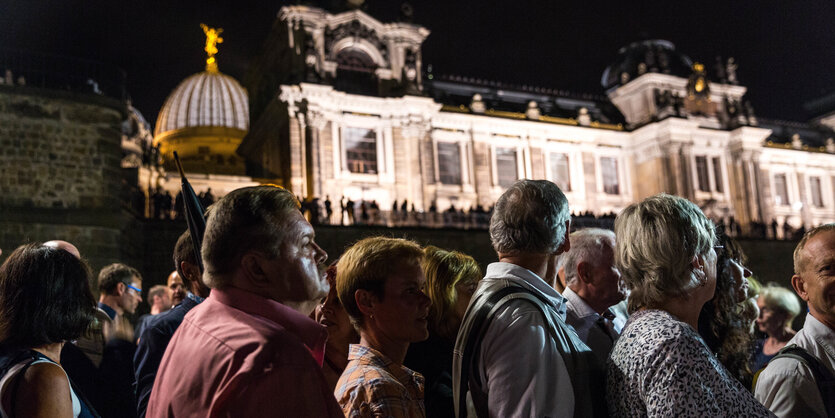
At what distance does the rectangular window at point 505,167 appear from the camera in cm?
3612

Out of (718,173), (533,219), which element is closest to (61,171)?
(533,219)

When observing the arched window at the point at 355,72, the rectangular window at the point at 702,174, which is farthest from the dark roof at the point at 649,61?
the arched window at the point at 355,72

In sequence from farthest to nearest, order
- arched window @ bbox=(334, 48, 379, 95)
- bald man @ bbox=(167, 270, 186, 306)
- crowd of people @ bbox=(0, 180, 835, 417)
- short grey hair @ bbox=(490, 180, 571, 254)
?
arched window @ bbox=(334, 48, 379, 95) < bald man @ bbox=(167, 270, 186, 306) < short grey hair @ bbox=(490, 180, 571, 254) < crowd of people @ bbox=(0, 180, 835, 417)

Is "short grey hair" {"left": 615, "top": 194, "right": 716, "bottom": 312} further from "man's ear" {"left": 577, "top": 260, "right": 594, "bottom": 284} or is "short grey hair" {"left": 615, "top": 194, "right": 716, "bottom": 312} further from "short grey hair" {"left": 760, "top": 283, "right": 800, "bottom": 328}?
"short grey hair" {"left": 760, "top": 283, "right": 800, "bottom": 328}

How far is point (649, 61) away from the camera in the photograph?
139 ft

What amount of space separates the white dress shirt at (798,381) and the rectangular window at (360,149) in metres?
28.6

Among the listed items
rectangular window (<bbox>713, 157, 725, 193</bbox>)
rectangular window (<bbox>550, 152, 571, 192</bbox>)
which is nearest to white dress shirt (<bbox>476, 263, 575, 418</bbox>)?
rectangular window (<bbox>550, 152, 571, 192</bbox>)

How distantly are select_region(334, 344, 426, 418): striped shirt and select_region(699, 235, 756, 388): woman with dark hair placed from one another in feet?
5.40

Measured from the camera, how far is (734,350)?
360 cm

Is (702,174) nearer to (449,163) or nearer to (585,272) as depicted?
(449,163)

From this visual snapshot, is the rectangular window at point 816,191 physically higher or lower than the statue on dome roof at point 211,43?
lower

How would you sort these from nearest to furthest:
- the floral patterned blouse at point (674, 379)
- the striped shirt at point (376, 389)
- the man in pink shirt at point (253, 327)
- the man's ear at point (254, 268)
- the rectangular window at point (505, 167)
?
the man in pink shirt at point (253, 327) < the man's ear at point (254, 268) < the floral patterned blouse at point (674, 379) < the striped shirt at point (376, 389) < the rectangular window at point (505, 167)

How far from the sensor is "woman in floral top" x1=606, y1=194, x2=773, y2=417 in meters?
2.53

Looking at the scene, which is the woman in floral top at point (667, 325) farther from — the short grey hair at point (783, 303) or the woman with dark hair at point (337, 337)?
the short grey hair at point (783, 303)
